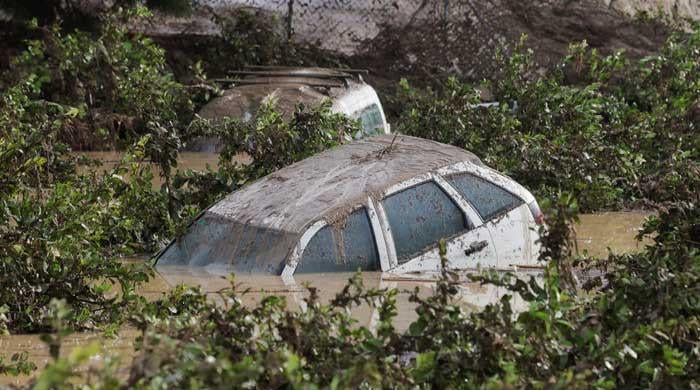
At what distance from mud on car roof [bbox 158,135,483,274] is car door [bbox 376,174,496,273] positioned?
0.46 ft

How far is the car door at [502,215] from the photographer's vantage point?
11.4 metres

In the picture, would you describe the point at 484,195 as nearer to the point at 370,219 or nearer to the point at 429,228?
the point at 429,228

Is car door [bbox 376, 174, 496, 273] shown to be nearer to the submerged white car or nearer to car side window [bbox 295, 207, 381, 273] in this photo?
the submerged white car

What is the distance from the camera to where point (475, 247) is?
36.9 ft

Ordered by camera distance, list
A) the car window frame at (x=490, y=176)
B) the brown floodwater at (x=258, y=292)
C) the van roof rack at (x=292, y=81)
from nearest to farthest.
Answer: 1. the brown floodwater at (x=258, y=292)
2. the car window frame at (x=490, y=176)
3. the van roof rack at (x=292, y=81)

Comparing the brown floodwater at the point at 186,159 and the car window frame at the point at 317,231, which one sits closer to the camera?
the car window frame at the point at 317,231

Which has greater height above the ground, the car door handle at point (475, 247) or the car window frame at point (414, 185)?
the car window frame at point (414, 185)

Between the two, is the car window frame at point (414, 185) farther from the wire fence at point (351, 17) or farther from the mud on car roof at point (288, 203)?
the wire fence at point (351, 17)

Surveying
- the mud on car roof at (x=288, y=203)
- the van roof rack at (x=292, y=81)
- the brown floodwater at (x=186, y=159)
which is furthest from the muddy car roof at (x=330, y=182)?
the van roof rack at (x=292, y=81)

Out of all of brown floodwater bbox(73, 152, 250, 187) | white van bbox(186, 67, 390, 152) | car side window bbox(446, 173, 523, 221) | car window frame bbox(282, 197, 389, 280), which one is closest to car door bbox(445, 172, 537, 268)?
car side window bbox(446, 173, 523, 221)

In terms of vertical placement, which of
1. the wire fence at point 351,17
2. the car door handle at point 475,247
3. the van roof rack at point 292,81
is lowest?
the car door handle at point 475,247

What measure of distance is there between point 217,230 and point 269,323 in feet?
15.3

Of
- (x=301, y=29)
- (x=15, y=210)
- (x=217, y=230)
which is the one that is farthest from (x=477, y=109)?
(x=301, y=29)

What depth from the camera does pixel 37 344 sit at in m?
9.32
